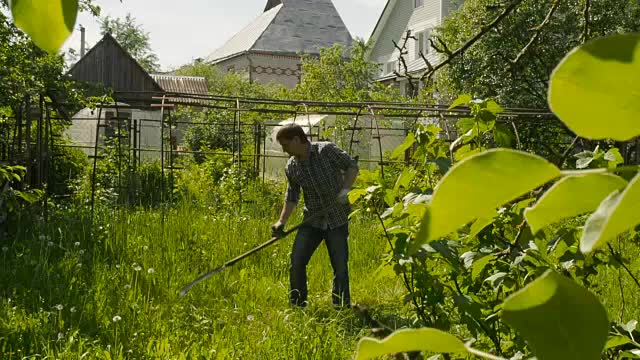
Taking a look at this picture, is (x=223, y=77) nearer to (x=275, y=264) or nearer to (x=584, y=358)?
(x=275, y=264)

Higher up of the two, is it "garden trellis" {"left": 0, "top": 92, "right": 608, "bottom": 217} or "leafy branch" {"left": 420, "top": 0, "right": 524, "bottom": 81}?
"leafy branch" {"left": 420, "top": 0, "right": 524, "bottom": 81}

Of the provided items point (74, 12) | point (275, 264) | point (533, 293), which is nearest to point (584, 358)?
point (533, 293)

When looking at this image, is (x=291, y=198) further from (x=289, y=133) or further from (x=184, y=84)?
(x=184, y=84)

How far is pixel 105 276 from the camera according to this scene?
532 centimetres

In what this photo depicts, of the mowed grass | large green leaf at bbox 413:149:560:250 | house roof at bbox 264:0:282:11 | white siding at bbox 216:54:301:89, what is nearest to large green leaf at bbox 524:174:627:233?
large green leaf at bbox 413:149:560:250

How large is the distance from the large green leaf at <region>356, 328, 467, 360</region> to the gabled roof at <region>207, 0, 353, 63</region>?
129 ft

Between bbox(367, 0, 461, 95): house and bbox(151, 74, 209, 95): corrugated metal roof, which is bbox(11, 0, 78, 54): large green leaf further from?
bbox(151, 74, 209, 95): corrugated metal roof

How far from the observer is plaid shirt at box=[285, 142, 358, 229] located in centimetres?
555

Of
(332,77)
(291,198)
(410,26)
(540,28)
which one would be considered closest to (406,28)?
(410,26)

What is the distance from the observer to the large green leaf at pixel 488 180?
0.65 ft

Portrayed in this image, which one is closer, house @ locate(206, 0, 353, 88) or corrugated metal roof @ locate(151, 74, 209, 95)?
corrugated metal roof @ locate(151, 74, 209, 95)

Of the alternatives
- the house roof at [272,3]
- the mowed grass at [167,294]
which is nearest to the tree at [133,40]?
the house roof at [272,3]

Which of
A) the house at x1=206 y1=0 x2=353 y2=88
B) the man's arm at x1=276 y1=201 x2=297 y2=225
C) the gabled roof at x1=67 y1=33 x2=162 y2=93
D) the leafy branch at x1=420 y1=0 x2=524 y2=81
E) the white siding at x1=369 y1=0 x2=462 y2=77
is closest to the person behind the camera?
the leafy branch at x1=420 y1=0 x2=524 y2=81

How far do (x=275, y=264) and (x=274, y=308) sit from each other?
1328 millimetres
